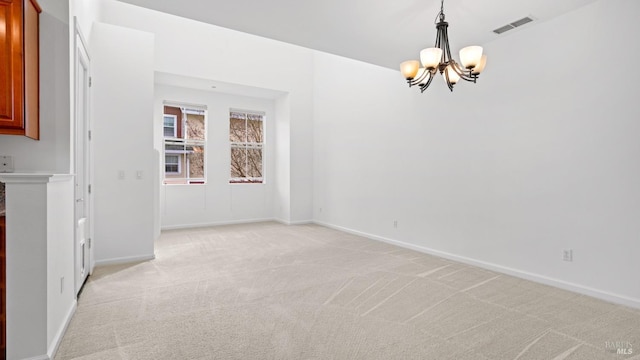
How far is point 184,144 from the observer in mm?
6941

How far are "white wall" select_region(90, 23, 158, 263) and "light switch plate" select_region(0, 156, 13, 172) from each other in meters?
1.55

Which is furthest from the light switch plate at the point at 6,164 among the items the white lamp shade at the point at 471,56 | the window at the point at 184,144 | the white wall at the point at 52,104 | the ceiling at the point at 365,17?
the window at the point at 184,144

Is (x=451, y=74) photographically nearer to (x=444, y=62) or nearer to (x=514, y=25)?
(x=444, y=62)

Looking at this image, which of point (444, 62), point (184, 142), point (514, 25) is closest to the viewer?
point (444, 62)

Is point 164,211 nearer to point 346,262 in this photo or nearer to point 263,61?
point 263,61

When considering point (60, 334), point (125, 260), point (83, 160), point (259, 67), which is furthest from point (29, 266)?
point (259, 67)

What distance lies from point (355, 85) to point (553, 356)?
16.8 feet

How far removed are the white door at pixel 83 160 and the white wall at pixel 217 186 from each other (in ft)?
9.32

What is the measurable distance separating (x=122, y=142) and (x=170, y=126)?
2.77 meters

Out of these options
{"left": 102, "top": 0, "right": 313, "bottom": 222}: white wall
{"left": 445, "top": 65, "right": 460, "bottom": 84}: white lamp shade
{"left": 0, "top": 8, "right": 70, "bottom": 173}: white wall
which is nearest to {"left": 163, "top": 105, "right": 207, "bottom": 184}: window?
{"left": 102, "top": 0, "right": 313, "bottom": 222}: white wall

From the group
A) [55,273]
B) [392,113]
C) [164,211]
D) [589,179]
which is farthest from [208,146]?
[589,179]

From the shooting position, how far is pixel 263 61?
6.83m

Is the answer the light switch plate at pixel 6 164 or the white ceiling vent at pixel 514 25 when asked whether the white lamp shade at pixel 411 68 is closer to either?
the white ceiling vent at pixel 514 25

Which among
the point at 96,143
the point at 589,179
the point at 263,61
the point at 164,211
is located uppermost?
the point at 263,61
